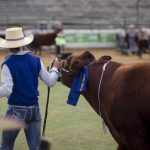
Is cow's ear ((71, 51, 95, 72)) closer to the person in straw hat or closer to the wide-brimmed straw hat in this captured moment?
the person in straw hat

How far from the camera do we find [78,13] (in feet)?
131

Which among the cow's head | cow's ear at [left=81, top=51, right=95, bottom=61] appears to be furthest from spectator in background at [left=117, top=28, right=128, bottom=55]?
cow's ear at [left=81, top=51, right=95, bottom=61]

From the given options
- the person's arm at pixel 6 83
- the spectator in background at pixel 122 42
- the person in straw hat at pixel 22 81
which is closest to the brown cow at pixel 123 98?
the person in straw hat at pixel 22 81

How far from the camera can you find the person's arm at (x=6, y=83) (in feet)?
18.8

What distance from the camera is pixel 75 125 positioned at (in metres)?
9.77

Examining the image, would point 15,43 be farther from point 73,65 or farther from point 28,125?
point 28,125

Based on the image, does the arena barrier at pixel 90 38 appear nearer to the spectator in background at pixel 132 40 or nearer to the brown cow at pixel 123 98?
the spectator in background at pixel 132 40

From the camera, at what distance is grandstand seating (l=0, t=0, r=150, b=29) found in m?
37.8

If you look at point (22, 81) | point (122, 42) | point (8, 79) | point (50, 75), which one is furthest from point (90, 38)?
point (8, 79)

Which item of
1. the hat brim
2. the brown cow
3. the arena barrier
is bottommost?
the arena barrier

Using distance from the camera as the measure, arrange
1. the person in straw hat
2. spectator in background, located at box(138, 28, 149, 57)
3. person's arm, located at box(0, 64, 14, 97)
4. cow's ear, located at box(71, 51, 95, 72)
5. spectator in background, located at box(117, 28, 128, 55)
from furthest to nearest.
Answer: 1. spectator in background, located at box(117, 28, 128, 55)
2. spectator in background, located at box(138, 28, 149, 57)
3. cow's ear, located at box(71, 51, 95, 72)
4. the person in straw hat
5. person's arm, located at box(0, 64, 14, 97)

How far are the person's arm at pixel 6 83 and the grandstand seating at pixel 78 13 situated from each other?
30.2 m

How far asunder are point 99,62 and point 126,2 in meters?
37.3

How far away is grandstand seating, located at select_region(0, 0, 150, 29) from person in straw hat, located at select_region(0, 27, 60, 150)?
30019 mm
